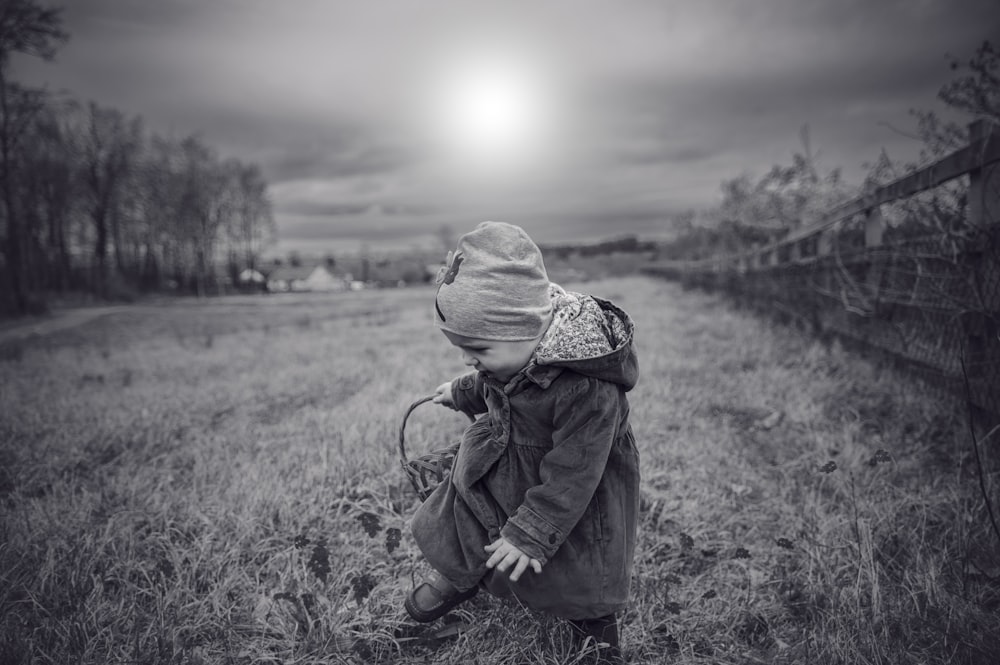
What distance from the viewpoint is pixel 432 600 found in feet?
6.32

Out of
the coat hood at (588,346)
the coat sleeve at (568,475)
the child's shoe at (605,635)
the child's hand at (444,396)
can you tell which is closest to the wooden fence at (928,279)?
the coat hood at (588,346)

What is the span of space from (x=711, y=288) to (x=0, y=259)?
82.0ft

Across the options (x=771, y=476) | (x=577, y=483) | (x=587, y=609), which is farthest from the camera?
(x=771, y=476)

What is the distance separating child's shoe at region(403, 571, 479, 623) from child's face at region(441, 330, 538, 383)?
32.9 inches

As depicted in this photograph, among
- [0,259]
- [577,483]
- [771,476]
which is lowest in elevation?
[771,476]

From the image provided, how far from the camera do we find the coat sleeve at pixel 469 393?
201cm

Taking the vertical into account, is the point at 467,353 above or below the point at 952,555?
above

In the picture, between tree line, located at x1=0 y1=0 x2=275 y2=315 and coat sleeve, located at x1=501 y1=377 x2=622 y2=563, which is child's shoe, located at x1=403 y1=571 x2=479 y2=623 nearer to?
coat sleeve, located at x1=501 y1=377 x2=622 y2=563

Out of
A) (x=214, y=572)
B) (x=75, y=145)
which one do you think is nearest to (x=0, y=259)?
(x=75, y=145)

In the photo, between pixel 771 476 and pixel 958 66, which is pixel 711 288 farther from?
pixel 771 476

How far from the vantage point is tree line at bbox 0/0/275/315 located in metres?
16.5

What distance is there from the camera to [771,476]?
3012mm

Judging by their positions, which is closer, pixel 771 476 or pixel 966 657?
Result: pixel 966 657

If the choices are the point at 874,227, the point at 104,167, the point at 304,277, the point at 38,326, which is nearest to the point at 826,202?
the point at 874,227
